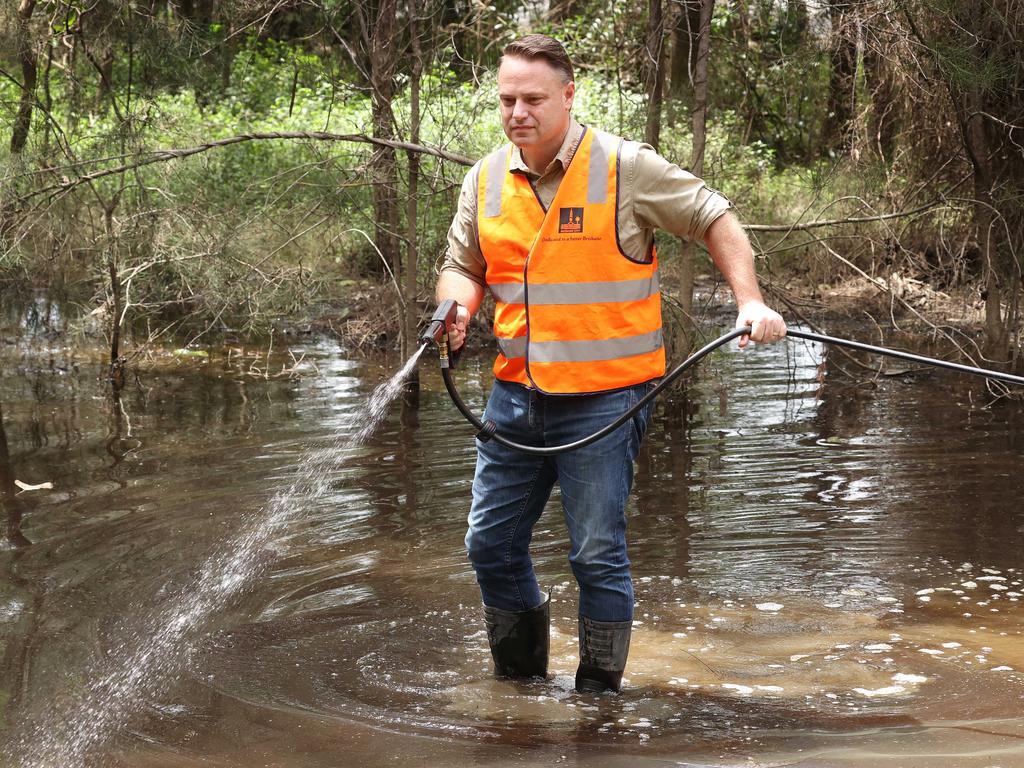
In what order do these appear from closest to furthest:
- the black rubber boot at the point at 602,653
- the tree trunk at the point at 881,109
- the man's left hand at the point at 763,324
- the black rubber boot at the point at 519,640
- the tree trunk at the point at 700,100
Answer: the man's left hand at the point at 763,324
the black rubber boot at the point at 602,653
the black rubber boot at the point at 519,640
the tree trunk at the point at 700,100
the tree trunk at the point at 881,109

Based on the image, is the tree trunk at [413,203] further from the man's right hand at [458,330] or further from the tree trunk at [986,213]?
the man's right hand at [458,330]

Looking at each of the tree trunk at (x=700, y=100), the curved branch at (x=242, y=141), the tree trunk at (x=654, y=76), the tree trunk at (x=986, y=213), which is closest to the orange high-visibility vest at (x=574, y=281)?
the tree trunk at (x=700, y=100)

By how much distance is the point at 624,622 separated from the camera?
3201 millimetres

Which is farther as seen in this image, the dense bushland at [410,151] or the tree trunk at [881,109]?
the tree trunk at [881,109]

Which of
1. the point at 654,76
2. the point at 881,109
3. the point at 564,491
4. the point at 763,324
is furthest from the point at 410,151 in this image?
the point at 763,324

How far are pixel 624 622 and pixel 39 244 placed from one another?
251 inches

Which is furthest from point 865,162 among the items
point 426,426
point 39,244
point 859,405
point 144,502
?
point 39,244

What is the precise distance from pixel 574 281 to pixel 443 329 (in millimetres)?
366

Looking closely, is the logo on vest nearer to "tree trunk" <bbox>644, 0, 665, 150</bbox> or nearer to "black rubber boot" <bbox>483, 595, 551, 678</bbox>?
"black rubber boot" <bbox>483, 595, 551, 678</bbox>

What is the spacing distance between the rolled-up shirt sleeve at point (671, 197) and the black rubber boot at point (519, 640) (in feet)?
3.86

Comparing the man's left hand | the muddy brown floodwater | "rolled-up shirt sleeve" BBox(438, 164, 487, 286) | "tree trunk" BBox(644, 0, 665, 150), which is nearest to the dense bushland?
"tree trunk" BBox(644, 0, 665, 150)

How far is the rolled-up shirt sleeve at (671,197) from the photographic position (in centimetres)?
298

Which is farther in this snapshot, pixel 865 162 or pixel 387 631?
pixel 865 162

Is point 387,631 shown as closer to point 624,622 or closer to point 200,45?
point 624,622
